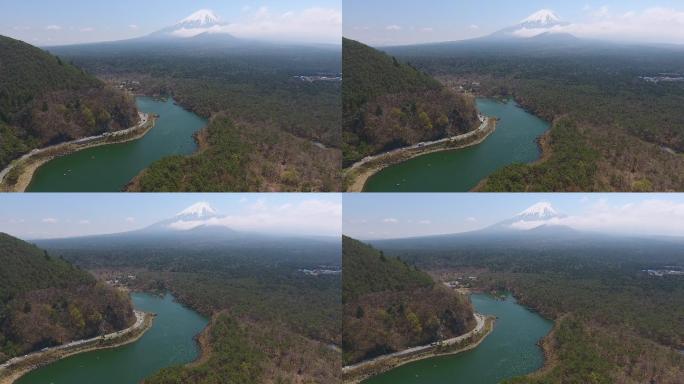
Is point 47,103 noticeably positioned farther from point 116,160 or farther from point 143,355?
point 143,355

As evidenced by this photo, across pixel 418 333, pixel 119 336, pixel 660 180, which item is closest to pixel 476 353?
pixel 418 333

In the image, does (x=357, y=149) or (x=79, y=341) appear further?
(x=79, y=341)

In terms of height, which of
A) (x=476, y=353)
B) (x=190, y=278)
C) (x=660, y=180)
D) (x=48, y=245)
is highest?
(x=660, y=180)

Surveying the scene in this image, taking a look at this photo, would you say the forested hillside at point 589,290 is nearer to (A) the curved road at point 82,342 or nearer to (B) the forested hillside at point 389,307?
(B) the forested hillside at point 389,307

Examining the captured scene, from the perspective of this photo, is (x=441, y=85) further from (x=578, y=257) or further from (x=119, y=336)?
(x=119, y=336)

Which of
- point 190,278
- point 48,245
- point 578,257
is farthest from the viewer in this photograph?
point 578,257

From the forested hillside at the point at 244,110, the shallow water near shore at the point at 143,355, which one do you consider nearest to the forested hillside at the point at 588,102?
the forested hillside at the point at 244,110
